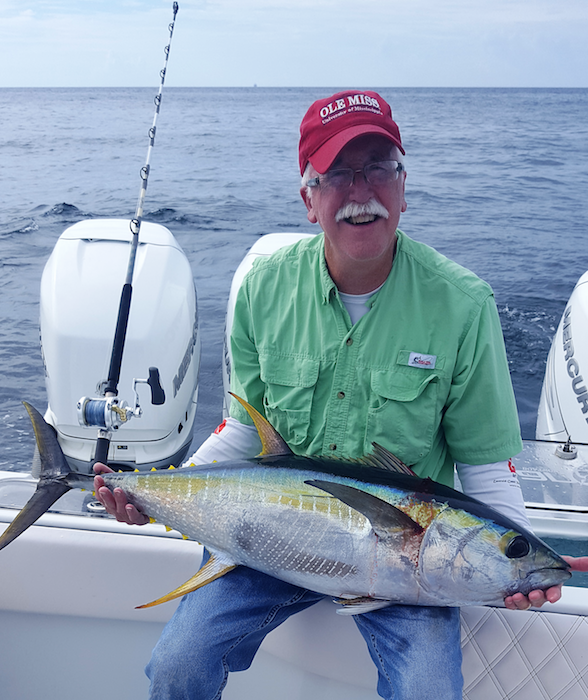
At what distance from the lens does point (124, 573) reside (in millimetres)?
1938

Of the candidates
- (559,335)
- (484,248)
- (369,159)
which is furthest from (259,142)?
(369,159)

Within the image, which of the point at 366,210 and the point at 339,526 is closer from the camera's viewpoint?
the point at 339,526

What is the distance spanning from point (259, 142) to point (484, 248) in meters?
19.7

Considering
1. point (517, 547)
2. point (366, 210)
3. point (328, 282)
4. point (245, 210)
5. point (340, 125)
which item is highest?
point (245, 210)

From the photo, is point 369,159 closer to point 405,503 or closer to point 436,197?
point 405,503

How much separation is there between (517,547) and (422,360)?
0.55 metres

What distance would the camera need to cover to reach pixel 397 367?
173 centimetres

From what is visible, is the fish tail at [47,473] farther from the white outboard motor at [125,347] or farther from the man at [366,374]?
the white outboard motor at [125,347]

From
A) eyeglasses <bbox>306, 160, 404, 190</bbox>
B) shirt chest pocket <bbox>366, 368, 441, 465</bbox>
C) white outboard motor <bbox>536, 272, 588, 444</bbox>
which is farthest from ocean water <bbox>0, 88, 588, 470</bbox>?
eyeglasses <bbox>306, 160, 404, 190</bbox>

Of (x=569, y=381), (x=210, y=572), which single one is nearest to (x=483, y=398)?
(x=210, y=572)

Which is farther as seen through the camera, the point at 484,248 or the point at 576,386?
the point at 484,248

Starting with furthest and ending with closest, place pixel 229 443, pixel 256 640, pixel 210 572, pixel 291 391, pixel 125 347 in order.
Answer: pixel 125 347, pixel 229 443, pixel 291 391, pixel 256 640, pixel 210 572

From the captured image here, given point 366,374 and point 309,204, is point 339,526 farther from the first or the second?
point 309,204

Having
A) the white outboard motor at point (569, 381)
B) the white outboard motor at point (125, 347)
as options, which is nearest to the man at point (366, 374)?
the white outboard motor at point (125, 347)
